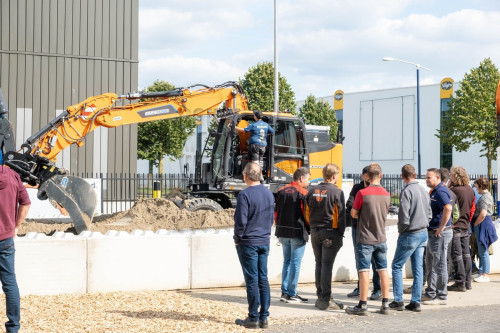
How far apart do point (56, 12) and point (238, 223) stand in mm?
21626

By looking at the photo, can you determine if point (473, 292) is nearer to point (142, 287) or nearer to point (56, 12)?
point (142, 287)

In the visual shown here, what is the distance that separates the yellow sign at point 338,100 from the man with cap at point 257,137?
5064 cm

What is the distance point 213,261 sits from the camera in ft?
31.3

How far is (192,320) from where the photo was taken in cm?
738

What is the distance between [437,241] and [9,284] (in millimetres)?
5236

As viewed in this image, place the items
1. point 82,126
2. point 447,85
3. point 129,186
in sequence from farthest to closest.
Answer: point 447,85 → point 129,186 → point 82,126

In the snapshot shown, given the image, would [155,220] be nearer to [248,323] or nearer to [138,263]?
[138,263]

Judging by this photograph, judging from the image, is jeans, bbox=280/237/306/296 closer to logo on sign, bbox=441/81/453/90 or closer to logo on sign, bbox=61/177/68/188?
logo on sign, bbox=61/177/68/188

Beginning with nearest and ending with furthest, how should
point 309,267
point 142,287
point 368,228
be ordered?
point 368,228
point 142,287
point 309,267

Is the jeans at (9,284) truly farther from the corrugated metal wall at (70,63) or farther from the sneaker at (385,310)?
the corrugated metal wall at (70,63)

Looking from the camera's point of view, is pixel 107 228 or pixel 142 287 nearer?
pixel 142 287

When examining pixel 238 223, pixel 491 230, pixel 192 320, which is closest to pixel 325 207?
pixel 238 223

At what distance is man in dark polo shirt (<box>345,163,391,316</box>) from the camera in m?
7.82

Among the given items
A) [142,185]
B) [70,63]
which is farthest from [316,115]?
[142,185]
